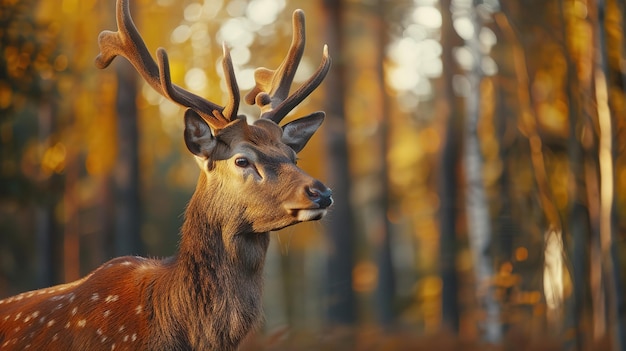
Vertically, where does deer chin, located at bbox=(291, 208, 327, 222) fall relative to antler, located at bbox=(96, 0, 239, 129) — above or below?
below

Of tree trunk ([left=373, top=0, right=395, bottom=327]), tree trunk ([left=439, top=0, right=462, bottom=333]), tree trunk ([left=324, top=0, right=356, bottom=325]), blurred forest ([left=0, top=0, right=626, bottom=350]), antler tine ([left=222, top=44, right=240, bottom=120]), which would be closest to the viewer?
antler tine ([left=222, top=44, right=240, bottom=120])

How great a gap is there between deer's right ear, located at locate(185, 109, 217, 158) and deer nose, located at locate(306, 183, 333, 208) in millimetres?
805

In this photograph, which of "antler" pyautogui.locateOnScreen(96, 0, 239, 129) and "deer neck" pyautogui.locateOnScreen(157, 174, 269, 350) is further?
"antler" pyautogui.locateOnScreen(96, 0, 239, 129)

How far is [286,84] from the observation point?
6.66m

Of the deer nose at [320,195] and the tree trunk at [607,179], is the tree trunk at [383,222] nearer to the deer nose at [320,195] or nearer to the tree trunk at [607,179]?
the tree trunk at [607,179]

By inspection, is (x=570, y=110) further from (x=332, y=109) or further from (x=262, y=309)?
(x=332, y=109)

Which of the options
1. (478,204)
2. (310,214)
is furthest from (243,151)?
(478,204)

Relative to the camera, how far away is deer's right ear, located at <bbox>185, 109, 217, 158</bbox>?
561cm

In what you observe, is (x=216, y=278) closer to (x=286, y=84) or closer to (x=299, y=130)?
(x=299, y=130)

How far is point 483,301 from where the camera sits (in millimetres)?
14000

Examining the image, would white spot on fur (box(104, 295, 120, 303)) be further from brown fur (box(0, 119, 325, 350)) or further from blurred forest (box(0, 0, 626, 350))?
blurred forest (box(0, 0, 626, 350))

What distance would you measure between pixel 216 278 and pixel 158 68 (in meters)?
1.51

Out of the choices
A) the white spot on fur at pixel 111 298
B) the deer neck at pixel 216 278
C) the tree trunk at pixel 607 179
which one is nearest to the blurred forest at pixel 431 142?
the tree trunk at pixel 607 179

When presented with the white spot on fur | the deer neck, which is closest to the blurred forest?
the deer neck
